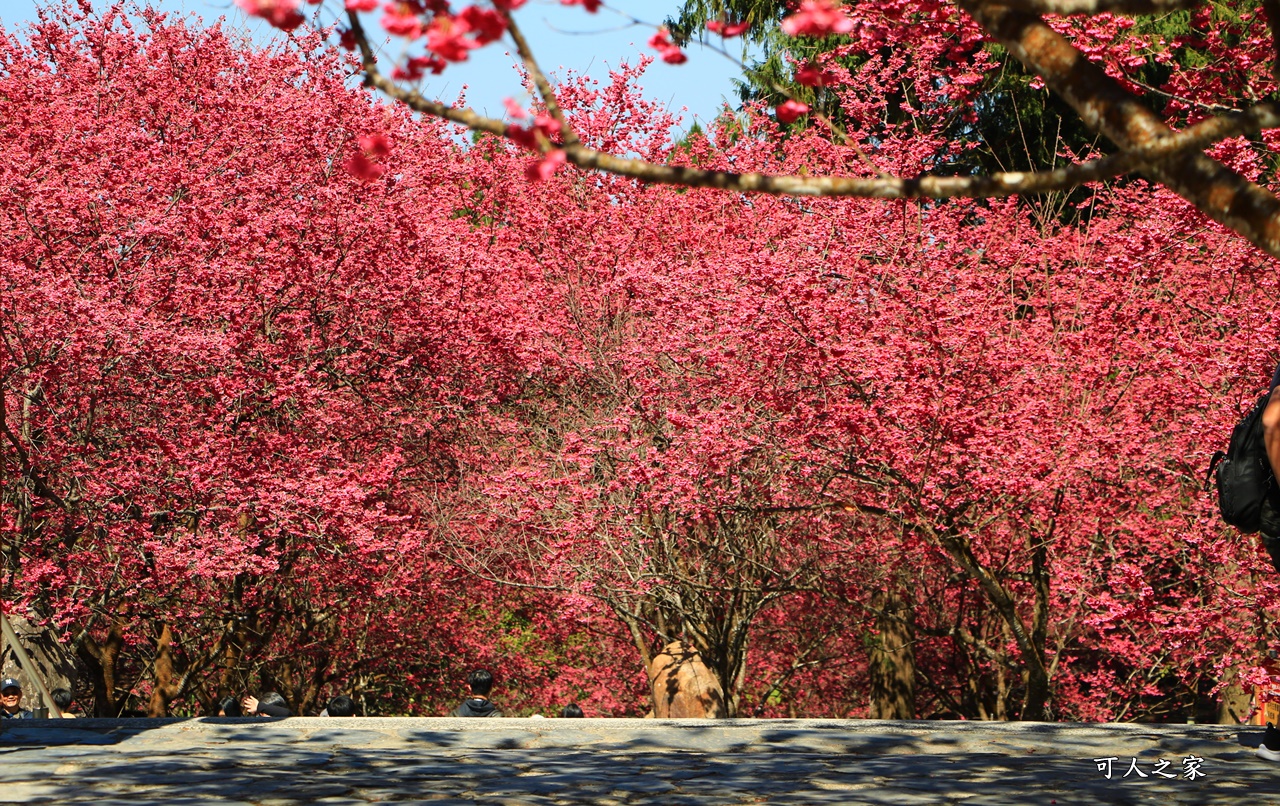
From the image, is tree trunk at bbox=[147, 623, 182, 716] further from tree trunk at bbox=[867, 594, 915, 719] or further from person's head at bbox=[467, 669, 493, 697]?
tree trunk at bbox=[867, 594, 915, 719]

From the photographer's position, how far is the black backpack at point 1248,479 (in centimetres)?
480

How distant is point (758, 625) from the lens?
17828 millimetres

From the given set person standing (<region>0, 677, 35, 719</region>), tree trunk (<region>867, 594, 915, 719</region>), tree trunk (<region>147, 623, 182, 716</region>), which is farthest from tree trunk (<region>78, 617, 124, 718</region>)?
tree trunk (<region>867, 594, 915, 719</region>)

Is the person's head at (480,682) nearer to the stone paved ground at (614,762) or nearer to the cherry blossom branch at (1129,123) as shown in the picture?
the stone paved ground at (614,762)

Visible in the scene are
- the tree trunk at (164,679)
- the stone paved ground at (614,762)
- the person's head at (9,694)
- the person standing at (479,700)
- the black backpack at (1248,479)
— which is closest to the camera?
the black backpack at (1248,479)

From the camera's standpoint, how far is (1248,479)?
191 inches

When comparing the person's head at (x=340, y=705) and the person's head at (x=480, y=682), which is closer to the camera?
the person's head at (x=480, y=682)

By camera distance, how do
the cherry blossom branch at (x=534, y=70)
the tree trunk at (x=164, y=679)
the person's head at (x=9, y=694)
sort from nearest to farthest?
the cherry blossom branch at (x=534, y=70) < the person's head at (x=9, y=694) < the tree trunk at (x=164, y=679)

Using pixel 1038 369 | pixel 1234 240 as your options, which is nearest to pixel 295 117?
pixel 1038 369

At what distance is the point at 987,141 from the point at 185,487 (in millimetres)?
13680

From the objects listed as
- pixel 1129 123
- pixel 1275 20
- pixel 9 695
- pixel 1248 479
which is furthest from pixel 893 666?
pixel 1129 123

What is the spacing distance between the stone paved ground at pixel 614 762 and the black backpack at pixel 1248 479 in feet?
4.43

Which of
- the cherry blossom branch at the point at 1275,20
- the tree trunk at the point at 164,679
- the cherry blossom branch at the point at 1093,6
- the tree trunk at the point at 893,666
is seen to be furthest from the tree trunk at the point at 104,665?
the cherry blossom branch at the point at 1275,20

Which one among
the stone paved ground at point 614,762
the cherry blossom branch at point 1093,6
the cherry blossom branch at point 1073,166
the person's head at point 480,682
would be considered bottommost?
the stone paved ground at point 614,762
